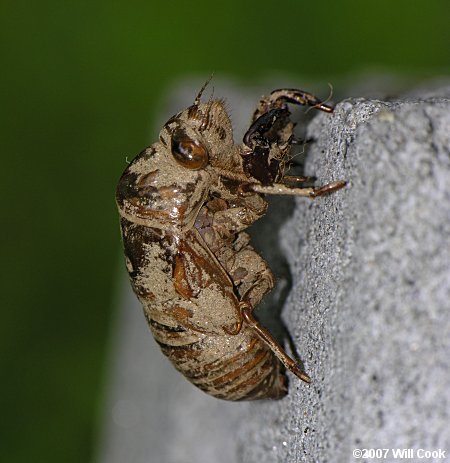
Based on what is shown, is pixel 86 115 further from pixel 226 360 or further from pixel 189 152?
pixel 226 360

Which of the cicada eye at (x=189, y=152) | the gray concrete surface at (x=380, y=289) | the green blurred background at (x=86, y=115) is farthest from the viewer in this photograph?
the green blurred background at (x=86, y=115)

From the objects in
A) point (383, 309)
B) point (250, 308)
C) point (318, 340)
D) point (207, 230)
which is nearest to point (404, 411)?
point (383, 309)

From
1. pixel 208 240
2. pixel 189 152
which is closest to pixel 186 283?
pixel 208 240

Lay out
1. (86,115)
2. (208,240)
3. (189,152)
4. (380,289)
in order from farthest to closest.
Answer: (86,115) < (208,240) < (189,152) < (380,289)

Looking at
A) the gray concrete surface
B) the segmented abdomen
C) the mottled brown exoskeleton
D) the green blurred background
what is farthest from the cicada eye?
the green blurred background

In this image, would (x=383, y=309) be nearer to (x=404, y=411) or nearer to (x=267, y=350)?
(x=404, y=411)

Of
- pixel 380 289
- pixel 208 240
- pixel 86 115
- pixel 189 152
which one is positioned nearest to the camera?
pixel 380 289

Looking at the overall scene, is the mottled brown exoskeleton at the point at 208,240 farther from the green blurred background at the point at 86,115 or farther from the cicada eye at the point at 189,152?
the green blurred background at the point at 86,115

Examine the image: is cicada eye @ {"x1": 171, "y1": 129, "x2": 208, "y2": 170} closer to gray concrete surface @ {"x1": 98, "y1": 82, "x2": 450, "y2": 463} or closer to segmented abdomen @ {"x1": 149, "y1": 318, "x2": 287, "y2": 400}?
gray concrete surface @ {"x1": 98, "y1": 82, "x2": 450, "y2": 463}

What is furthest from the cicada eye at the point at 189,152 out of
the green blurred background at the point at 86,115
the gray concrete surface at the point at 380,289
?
the green blurred background at the point at 86,115
